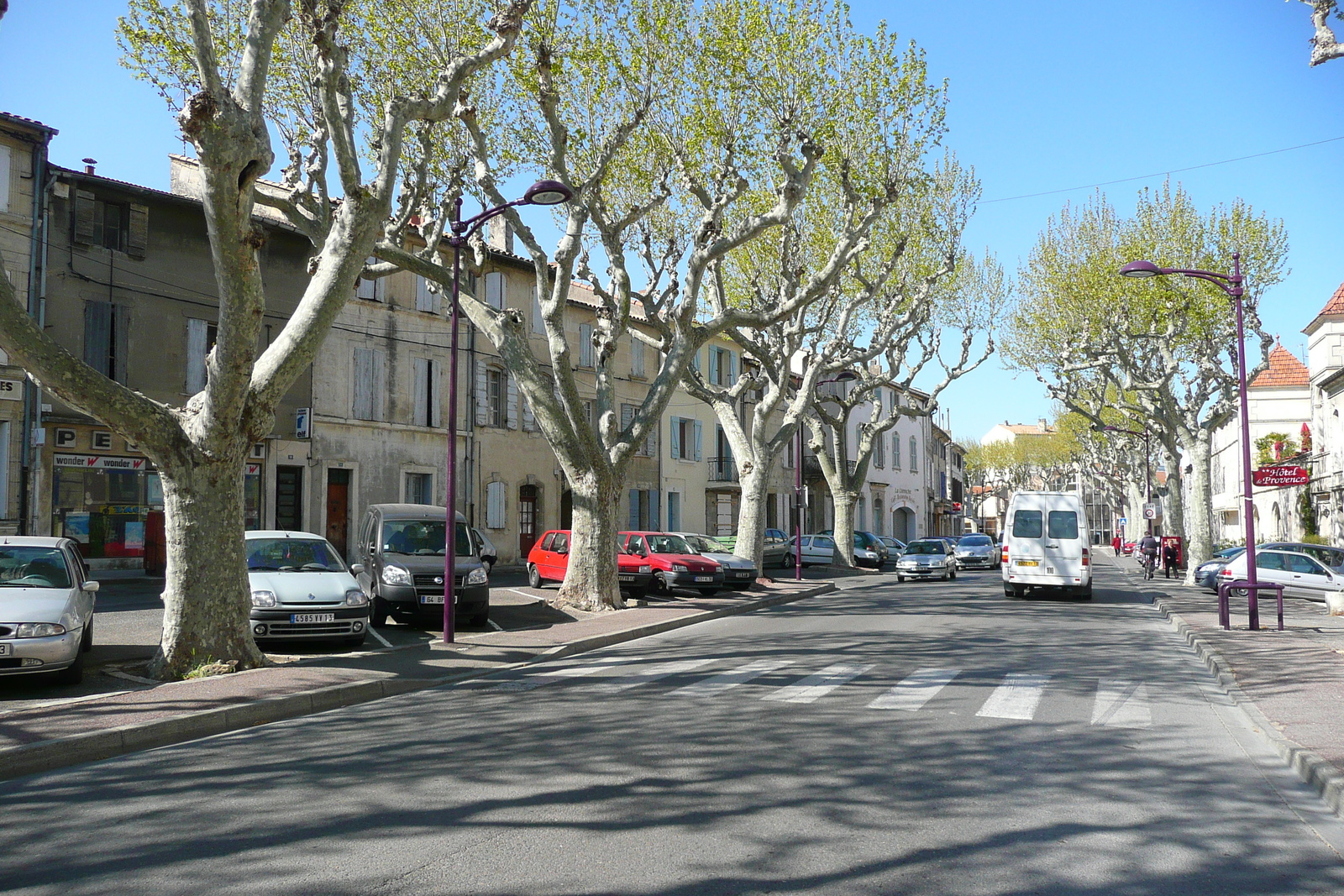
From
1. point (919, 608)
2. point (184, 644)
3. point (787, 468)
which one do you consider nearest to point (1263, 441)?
point (787, 468)

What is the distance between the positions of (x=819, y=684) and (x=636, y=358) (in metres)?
29.3

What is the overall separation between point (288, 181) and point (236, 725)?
995cm

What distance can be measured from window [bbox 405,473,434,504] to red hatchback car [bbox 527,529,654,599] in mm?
8931

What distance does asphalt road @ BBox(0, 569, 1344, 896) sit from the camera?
176 inches

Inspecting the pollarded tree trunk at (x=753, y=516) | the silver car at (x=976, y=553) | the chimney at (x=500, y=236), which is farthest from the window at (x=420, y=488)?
the silver car at (x=976, y=553)

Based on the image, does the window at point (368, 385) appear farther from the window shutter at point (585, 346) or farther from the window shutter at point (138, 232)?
the window shutter at point (585, 346)

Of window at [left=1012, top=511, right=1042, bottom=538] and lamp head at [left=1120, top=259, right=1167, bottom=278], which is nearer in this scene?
lamp head at [left=1120, top=259, right=1167, bottom=278]

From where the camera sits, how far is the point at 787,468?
5016cm

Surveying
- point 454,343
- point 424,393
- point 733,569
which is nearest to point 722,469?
point 424,393

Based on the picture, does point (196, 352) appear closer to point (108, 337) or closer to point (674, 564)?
point (108, 337)

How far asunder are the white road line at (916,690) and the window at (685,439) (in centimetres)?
3085

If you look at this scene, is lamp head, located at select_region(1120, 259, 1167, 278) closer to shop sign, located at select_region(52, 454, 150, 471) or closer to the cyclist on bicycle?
the cyclist on bicycle

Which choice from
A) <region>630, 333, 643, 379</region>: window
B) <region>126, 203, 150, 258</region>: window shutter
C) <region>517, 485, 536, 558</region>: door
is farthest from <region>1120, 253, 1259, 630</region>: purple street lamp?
<region>630, 333, 643, 379</region>: window

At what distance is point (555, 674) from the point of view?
11.1 metres
